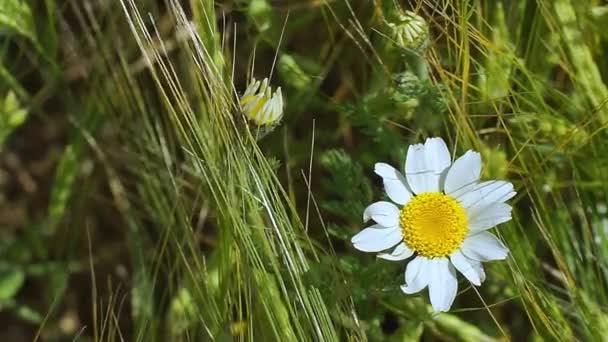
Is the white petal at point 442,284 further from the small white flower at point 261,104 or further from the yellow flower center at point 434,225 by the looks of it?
the small white flower at point 261,104

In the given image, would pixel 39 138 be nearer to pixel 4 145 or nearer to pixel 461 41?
pixel 4 145

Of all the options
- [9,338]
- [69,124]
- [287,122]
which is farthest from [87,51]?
[9,338]

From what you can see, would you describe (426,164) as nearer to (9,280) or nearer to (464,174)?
(464,174)

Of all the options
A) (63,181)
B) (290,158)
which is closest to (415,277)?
(290,158)

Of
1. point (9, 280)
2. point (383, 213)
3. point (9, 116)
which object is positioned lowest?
point (9, 280)

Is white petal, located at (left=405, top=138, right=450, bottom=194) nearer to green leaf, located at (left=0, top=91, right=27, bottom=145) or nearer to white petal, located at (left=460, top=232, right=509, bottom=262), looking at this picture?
white petal, located at (left=460, top=232, right=509, bottom=262)

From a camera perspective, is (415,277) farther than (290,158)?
No
